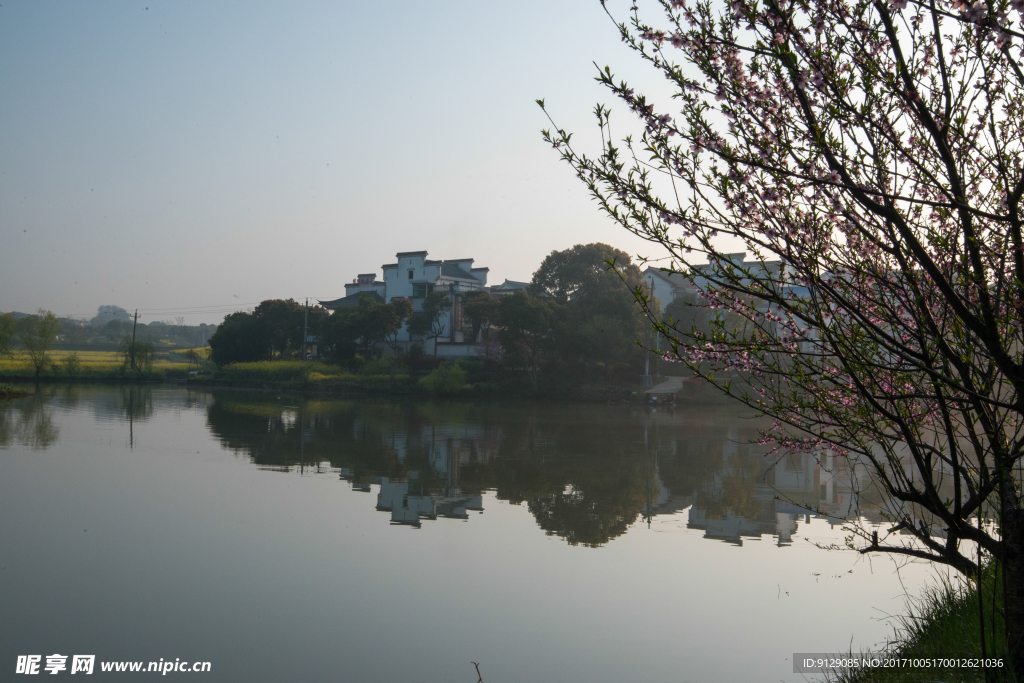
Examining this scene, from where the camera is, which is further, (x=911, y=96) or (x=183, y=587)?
(x=183, y=587)

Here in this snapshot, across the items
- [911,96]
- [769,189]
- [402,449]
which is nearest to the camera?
[911,96]

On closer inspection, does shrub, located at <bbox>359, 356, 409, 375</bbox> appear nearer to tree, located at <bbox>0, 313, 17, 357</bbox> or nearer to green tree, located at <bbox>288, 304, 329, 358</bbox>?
green tree, located at <bbox>288, 304, 329, 358</bbox>

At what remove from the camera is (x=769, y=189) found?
3.00m

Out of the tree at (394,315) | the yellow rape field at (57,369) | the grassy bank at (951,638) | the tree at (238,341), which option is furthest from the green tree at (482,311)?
the grassy bank at (951,638)

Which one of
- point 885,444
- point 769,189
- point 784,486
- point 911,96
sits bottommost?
point 784,486

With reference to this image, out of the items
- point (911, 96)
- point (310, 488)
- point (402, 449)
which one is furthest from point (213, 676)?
point (402, 449)

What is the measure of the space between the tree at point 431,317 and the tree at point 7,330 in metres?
19.6

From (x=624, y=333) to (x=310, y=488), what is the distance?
25.6m

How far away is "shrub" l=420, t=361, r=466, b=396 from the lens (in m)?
32.4

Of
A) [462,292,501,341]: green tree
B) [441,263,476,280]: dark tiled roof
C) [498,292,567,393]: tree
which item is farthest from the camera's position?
[441,263,476,280]: dark tiled roof

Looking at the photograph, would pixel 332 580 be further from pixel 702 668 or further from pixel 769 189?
pixel 769 189

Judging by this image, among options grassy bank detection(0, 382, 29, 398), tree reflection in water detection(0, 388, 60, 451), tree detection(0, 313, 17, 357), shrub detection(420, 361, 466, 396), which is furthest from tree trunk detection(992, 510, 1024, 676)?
→ tree detection(0, 313, 17, 357)

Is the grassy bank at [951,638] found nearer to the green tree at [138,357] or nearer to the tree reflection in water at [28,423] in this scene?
the tree reflection in water at [28,423]

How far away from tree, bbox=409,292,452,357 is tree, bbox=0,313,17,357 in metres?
19.6
